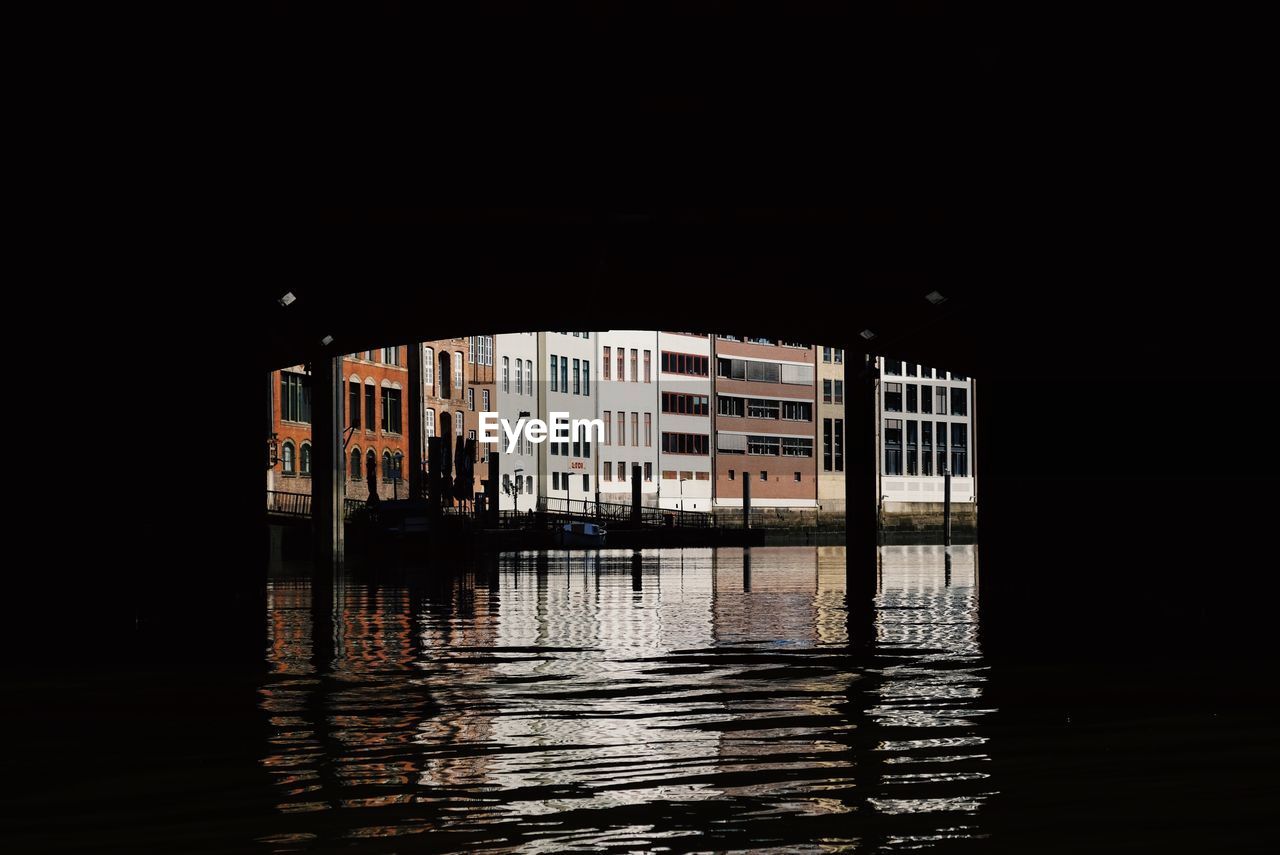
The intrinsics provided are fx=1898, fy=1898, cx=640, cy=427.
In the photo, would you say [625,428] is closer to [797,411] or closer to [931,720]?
[797,411]

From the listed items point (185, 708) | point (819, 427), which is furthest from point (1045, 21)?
point (819, 427)

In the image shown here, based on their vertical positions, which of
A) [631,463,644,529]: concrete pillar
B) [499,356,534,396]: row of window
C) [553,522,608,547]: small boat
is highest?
[499,356,534,396]: row of window

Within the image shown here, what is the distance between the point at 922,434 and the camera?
126 m

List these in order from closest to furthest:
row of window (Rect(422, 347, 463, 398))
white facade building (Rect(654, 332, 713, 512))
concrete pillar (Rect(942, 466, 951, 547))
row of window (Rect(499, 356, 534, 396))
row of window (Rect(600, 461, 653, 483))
→ concrete pillar (Rect(942, 466, 951, 547)) → row of window (Rect(422, 347, 463, 398)) → row of window (Rect(499, 356, 534, 396)) → row of window (Rect(600, 461, 653, 483)) → white facade building (Rect(654, 332, 713, 512))

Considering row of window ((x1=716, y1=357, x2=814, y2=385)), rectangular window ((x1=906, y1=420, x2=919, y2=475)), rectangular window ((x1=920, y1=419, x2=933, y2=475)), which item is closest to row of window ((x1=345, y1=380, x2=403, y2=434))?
row of window ((x1=716, y1=357, x2=814, y2=385))

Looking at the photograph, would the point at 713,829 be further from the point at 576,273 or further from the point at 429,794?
the point at 576,273

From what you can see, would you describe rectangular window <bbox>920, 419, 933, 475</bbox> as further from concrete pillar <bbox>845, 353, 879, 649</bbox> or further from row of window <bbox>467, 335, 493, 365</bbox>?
concrete pillar <bbox>845, 353, 879, 649</bbox>

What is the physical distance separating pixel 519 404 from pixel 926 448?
105ft

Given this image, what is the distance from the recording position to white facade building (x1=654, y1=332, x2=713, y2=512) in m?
119

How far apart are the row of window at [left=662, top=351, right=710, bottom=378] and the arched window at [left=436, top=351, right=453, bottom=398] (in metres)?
21.5

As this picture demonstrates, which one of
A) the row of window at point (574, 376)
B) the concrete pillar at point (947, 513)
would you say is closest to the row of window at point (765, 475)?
the row of window at point (574, 376)

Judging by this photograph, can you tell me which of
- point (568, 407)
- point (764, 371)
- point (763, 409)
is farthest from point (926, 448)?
point (568, 407)

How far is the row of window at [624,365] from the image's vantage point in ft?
383

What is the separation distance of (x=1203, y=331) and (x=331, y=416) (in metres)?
24.6
